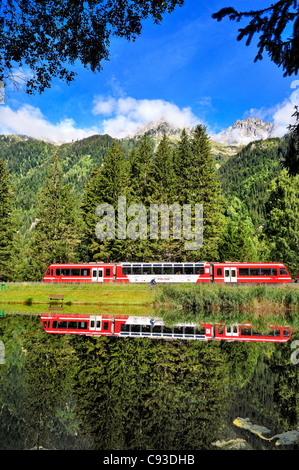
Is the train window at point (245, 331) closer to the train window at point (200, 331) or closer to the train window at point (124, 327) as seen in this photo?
the train window at point (200, 331)

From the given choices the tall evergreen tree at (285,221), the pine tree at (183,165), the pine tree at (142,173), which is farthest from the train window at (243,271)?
the pine tree at (142,173)

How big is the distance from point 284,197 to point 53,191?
30425 millimetres

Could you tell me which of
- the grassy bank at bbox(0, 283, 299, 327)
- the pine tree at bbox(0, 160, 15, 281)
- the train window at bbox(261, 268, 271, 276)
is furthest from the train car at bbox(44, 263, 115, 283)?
the train window at bbox(261, 268, 271, 276)

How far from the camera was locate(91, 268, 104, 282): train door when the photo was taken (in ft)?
127

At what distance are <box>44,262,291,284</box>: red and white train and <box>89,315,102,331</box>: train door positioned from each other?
13035 mm

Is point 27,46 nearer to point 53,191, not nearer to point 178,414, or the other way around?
point 178,414

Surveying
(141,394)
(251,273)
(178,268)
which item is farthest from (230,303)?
(141,394)

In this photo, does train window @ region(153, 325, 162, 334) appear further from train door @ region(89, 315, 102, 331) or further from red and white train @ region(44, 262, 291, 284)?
red and white train @ region(44, 262, 291, 284)

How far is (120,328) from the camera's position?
2062cm

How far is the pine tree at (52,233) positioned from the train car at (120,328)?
20.3 metres

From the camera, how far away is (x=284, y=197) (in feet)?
135

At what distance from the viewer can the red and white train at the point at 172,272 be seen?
117 ft
